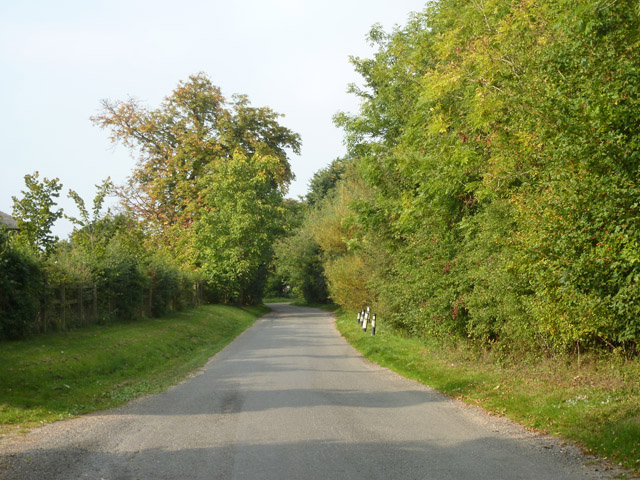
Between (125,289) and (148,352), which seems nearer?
(148,352)

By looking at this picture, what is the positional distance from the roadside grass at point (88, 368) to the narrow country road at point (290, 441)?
877 mm

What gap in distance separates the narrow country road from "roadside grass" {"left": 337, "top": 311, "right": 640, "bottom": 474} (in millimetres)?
437

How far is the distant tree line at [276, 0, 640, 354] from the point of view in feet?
26.7

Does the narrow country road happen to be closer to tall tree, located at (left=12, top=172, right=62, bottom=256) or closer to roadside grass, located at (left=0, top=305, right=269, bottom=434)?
roadside grass, located at (left=0, top=305, right=269, bottom=434)

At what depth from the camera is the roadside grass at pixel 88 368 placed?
10.4 m

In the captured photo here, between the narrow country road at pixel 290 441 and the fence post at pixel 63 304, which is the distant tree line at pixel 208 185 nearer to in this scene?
the fence post at pixel 63 304

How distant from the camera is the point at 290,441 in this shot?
755 centimetres

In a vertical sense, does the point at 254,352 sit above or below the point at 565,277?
below

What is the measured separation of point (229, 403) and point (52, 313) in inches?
382

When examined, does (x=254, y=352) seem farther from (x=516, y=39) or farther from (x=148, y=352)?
(x=516, y=39)

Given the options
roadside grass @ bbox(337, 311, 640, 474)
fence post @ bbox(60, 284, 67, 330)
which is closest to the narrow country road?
roadside grass @ bbox(337, 311, 640, 474)

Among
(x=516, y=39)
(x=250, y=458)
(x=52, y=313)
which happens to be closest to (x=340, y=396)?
(x=250, y=458)

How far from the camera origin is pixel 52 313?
17609 millimetres

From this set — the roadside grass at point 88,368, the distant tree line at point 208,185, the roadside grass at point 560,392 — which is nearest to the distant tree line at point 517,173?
the roadside grass at point 560,392
